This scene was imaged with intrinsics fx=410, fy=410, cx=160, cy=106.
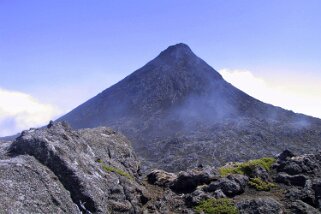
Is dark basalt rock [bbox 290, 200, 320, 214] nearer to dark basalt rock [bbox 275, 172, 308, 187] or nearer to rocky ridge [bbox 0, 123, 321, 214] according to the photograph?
rocky ridge [bbox 0, 123, 321, 214]

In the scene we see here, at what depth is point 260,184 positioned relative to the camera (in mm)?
32656

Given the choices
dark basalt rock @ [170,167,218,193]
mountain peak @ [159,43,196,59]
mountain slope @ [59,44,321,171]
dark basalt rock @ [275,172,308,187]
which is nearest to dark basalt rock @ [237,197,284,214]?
dark basalt rock @ [170,167,218,193]

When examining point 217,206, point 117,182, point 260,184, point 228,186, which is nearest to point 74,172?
point 117,182

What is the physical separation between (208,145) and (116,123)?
3862 cm

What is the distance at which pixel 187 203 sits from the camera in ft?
95.1

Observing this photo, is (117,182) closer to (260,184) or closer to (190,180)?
(190,180)

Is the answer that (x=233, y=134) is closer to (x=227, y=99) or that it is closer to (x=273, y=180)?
(x=227, y=99)

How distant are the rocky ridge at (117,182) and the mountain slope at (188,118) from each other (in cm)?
5702

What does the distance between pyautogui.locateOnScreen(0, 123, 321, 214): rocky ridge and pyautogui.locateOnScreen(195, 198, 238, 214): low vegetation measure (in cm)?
7

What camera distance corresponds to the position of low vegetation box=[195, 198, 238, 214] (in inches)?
1072

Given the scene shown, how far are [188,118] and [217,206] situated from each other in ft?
373

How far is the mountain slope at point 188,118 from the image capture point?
10862 cm

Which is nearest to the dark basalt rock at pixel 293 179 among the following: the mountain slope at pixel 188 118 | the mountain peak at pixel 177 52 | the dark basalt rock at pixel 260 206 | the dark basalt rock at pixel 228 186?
the dark basalt rock at pixel 228 186

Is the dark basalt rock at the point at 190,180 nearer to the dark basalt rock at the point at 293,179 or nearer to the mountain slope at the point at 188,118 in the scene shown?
the dark basalt rock at the point at 293,179
